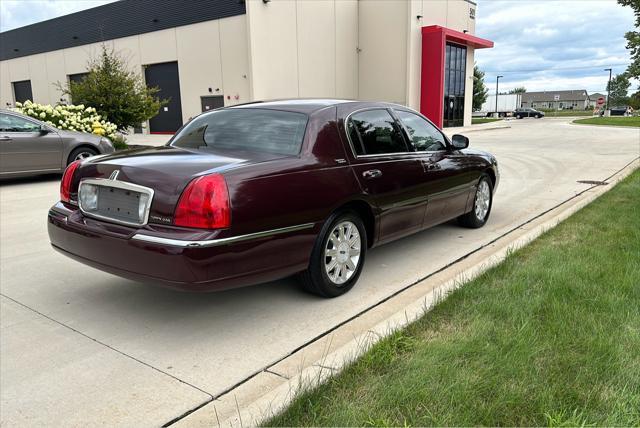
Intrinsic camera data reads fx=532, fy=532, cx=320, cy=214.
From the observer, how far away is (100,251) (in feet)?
12.0

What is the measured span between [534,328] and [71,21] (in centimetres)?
4264

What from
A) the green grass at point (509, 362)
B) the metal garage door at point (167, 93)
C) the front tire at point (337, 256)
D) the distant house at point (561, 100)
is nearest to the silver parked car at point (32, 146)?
the front tire at point (337, 256)

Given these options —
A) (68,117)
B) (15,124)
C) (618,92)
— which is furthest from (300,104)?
(618,92)

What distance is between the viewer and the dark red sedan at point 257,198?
3.38 meters

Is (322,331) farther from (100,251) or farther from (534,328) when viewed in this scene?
(100,251)

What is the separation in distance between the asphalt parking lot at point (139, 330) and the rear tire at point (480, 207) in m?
0.24

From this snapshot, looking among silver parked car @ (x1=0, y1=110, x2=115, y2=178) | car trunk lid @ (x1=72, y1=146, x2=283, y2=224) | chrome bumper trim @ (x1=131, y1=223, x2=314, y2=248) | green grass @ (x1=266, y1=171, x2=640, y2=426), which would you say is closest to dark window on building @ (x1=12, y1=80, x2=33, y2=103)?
silver parked car @ (x1=0, y1=110, x2=115, y2=178)

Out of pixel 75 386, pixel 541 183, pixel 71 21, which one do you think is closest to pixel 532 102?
pixel 71 21

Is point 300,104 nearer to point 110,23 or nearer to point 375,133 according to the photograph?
point 375,133

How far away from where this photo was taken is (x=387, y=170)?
4.69 metres

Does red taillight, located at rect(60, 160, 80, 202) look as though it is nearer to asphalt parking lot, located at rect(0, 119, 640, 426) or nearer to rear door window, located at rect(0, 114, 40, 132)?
asphalt parking lot, located at rect(0, 119, 640, 426)

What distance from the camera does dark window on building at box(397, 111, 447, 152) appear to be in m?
5.35

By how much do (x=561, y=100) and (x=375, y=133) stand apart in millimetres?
167530

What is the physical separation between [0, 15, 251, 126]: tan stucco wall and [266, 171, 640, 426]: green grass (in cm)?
2639
